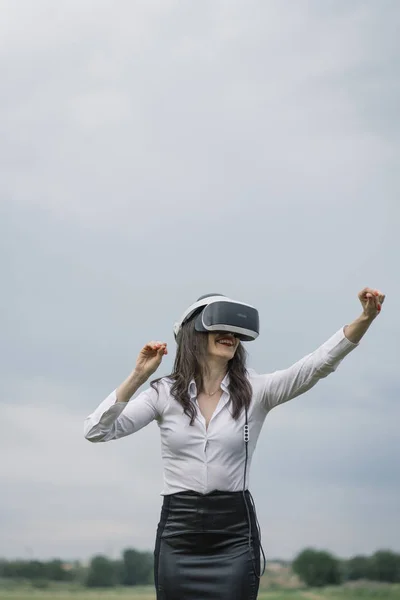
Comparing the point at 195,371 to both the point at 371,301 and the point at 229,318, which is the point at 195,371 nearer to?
the point at 229,318

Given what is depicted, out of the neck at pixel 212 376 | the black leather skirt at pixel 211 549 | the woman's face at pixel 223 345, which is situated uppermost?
the woman's face at pixel 223 345

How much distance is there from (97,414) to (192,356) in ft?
2.12

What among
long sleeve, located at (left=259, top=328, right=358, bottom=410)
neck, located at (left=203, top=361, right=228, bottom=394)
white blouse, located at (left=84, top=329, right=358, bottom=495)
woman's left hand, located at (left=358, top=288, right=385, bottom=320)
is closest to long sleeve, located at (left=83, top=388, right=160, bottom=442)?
white blouse, located at (left=84, top=329, right=358, bottom=495)

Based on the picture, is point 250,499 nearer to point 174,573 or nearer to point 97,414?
point 174,573

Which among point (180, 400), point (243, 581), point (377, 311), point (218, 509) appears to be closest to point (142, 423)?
point (180, 400)

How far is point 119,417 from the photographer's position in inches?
205

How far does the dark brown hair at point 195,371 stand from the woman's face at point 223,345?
0.19ft

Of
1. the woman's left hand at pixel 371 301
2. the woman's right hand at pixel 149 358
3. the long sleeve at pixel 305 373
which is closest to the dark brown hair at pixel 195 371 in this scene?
the long sleeve at pixel 305 373

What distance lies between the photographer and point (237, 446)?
5.12 m

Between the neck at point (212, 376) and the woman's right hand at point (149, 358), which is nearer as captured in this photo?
the woman's right hand at point (149, 358)

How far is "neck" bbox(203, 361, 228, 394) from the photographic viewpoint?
532cm

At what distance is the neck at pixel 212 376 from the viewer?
17.5 ft

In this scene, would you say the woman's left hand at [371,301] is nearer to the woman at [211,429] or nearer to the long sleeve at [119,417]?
the woman at [211,429]

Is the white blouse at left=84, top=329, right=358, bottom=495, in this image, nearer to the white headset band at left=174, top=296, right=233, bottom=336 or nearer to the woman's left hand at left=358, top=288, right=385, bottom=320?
the woman's left hand at left=358, top=288, right=385, bottom=320
